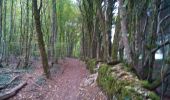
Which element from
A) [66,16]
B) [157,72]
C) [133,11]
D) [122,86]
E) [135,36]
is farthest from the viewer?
[66,16]

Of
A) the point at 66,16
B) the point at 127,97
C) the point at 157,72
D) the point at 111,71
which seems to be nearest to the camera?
the point at 127,97

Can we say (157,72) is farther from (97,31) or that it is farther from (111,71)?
(97,31)

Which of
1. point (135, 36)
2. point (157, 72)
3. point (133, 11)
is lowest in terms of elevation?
point (157, 72)

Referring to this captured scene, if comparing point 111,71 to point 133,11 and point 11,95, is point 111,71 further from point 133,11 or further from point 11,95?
point 11,95

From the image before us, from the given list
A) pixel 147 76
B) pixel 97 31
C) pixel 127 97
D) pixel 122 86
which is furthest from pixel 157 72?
pixel 97 31

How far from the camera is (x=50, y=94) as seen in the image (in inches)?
457

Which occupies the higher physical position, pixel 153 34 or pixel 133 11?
pixel 133 11

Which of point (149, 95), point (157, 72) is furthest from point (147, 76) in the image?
point (157, 72)

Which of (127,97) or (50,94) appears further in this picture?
(50,94)

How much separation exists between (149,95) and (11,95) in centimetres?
613

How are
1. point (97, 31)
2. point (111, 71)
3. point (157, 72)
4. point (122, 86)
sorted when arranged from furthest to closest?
point (97, 31) < point (157, 72) < point (111, 71) < point (122, 86)

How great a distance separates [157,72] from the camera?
12.0 metres

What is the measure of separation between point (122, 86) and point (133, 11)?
4.73 metres

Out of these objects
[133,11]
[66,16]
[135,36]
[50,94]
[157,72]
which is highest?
[66,16]
